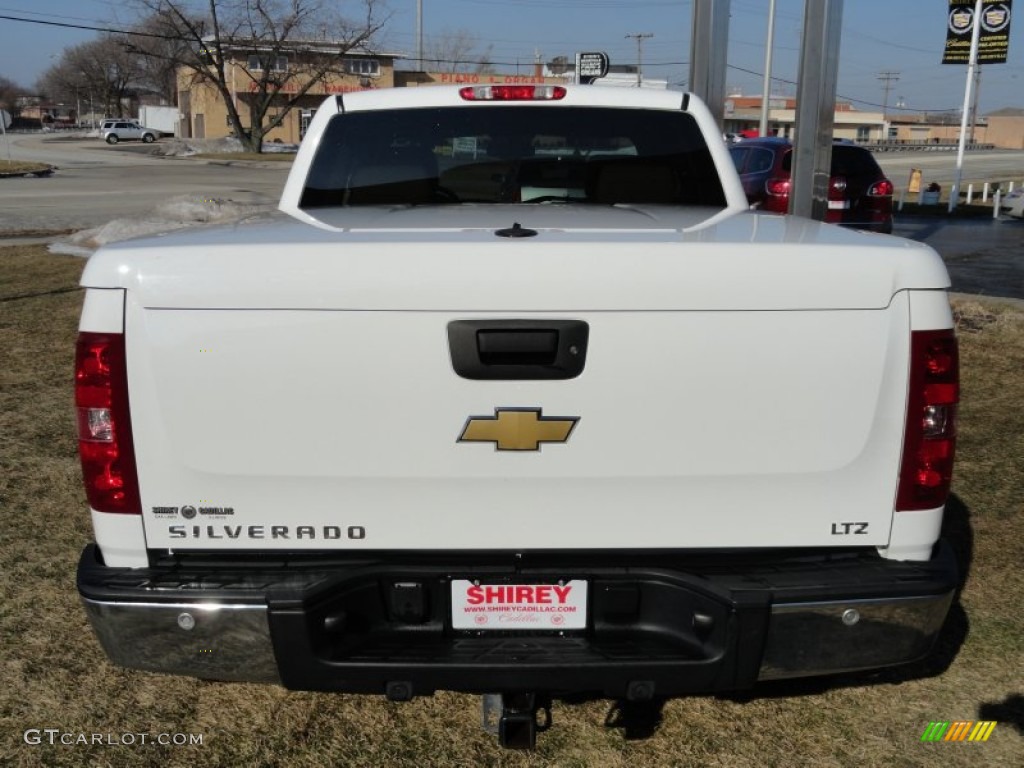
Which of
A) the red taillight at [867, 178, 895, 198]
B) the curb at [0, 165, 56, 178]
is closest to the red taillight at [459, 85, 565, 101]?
the red taillight at [867, 178, 895, 198]

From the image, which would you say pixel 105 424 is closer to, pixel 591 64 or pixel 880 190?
pixel 591 64

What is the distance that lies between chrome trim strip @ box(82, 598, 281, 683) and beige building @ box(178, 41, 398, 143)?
56.0 m

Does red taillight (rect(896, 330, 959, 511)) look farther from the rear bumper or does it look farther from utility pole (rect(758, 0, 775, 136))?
utility pole (rect(758, 0, 775, 136))

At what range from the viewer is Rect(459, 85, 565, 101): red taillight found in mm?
3926

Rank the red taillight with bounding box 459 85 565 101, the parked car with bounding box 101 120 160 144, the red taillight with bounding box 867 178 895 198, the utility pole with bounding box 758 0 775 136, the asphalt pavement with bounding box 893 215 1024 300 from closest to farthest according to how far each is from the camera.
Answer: the red taillight with bounding box 459 85 565 101, the asphalt pavement with bounding box 893 215 1024 300, the red taillight with bounding box 867 178 895 198, the utility pole with bounding box 758 0 775 136, the parked car with bounding box 101 120 160 144

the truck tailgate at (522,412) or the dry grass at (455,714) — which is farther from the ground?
the truck tailgate at (522,412)

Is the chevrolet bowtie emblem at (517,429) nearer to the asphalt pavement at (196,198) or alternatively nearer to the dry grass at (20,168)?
the asphalt pavement at (196,198)

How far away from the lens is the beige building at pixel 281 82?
5766 centimetres

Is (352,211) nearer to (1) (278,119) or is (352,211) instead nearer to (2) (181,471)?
(2) (181,471)

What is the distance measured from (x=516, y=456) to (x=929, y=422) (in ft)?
3.29

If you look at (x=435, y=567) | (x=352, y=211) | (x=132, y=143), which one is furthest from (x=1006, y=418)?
(x=132, y=143)

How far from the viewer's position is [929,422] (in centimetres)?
238

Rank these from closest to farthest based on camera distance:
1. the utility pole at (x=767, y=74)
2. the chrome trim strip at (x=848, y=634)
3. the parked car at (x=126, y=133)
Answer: the chrome trim strip at (x=848, y=634) < the utility pole at (x=767, y=74) < the parked car at (x=126, y=133)

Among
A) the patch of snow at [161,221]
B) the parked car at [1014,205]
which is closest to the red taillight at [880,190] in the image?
the parked car at [1014,205]
